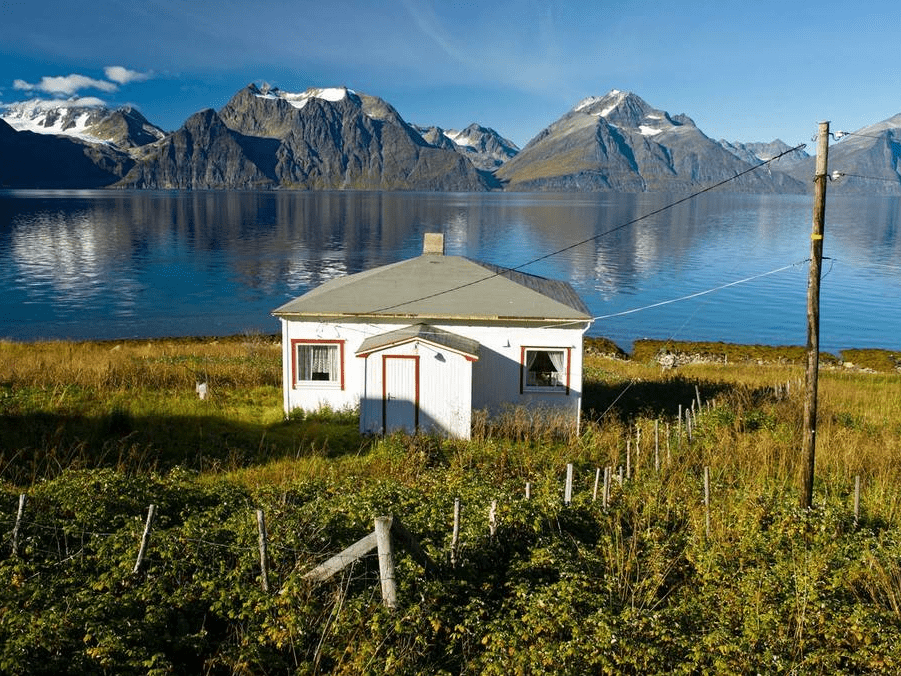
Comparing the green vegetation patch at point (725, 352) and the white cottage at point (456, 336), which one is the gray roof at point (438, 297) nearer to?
the white cottage at point (456, 336)

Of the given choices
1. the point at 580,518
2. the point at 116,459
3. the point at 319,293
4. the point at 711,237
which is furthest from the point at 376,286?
the point at 711,237

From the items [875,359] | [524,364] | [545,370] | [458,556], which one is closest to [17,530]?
[458,556]

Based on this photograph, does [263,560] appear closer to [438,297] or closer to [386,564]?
[386,564]

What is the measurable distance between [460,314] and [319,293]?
16.1 feet

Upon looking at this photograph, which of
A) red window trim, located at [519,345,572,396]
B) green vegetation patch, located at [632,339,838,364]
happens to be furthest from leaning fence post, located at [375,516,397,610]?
green vegetation patch, located at [632,339,838,364]

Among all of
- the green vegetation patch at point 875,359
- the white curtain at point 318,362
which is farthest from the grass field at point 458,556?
the green vegetation patch at point 875,359

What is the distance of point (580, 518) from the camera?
36.9ft

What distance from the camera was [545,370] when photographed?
2072cm

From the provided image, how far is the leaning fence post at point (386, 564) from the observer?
781cm

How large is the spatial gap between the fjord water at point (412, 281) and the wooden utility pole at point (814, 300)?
755cm

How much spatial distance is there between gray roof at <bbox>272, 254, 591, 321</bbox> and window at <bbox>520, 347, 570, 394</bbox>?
3.70 ft

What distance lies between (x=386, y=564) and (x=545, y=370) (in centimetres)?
1340

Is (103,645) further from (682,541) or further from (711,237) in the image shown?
(711,237)

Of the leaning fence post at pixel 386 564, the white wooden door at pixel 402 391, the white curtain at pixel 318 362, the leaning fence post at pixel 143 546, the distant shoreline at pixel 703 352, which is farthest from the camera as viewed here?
the distant shoreline at pixel 703 352
